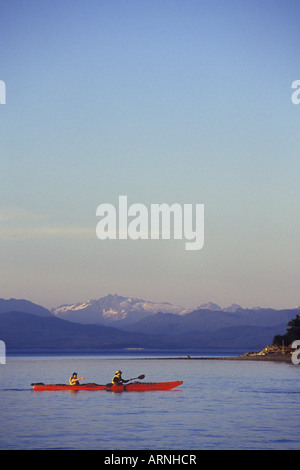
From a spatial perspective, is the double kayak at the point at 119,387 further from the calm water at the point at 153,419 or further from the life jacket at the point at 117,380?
the calm water at the point at 153,419

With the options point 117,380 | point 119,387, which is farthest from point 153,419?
point 119,387

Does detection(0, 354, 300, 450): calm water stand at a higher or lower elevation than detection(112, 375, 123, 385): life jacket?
lower

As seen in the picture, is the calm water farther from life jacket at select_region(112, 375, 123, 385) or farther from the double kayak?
life jacket at select_region(112, 375, 123, 385)

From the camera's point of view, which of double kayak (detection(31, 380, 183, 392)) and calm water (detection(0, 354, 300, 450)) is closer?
calm water (detection(0, 354, 300, 450))

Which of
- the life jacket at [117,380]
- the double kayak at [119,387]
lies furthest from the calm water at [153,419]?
the life jacket at [117,380]

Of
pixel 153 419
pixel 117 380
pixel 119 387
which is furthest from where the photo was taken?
pixel 119 387

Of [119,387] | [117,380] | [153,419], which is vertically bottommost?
[153,419]

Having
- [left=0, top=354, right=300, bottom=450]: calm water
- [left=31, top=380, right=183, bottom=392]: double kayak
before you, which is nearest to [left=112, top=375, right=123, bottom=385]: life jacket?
[left=31, top=380, right=183, bottom=392]: double kayak

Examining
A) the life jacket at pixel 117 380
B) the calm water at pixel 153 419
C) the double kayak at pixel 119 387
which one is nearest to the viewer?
the calm water at pixel 153 419

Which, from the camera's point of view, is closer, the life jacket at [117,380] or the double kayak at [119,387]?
the life jacket at [117,380]

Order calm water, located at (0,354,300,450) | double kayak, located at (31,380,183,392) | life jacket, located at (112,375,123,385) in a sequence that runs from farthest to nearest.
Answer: double kayak, located at (31,380,183,392)
life jacket, located at (112,375,123,385)
calm water, located at (0,354,300,450)

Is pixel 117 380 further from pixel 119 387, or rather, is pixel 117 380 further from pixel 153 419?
pixel 153 419

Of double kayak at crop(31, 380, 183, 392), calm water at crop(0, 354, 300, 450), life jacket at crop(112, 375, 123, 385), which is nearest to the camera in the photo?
calm water at crop(0, 354, 300, 450)

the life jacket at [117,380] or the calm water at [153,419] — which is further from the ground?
the life jacket at [117,380]
